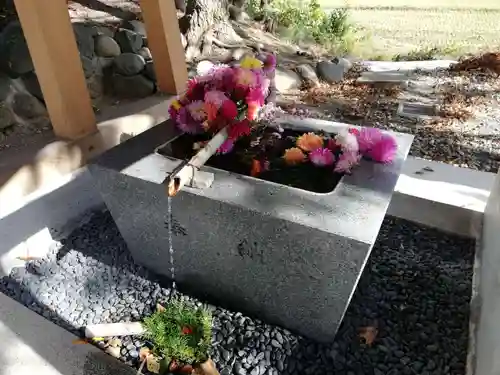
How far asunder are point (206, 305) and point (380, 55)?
16.9 ft

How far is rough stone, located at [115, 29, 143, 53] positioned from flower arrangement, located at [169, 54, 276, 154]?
7.02 feet

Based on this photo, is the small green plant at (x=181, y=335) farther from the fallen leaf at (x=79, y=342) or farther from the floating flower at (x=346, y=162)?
the floating flower at (x=346, y=162)

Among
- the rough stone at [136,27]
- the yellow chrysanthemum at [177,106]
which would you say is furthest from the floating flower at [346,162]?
the rough stone at [136,27]

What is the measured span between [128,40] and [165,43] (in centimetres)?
89

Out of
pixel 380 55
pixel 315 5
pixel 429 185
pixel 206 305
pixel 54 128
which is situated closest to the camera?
pixel 206 305

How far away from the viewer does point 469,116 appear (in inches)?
139

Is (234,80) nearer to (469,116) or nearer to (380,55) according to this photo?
(469,116)

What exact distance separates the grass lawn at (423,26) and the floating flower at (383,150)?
467 cm

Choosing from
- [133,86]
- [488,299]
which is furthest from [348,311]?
[133,86]

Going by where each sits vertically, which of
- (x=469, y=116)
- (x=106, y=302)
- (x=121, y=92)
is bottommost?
(x=469, y=116)

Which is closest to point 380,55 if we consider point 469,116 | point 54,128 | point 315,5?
point 315,5

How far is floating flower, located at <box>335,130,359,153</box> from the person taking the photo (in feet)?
4.75

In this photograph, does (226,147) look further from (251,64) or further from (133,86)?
(133,86)

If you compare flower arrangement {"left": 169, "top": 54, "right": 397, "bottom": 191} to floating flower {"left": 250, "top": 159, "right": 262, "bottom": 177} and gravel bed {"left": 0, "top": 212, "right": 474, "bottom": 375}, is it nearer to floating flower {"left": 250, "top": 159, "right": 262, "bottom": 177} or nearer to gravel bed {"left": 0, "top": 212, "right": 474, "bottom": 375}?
floating flower {"left": 250, "top": 159, "right": 262, "bottom": 177}
